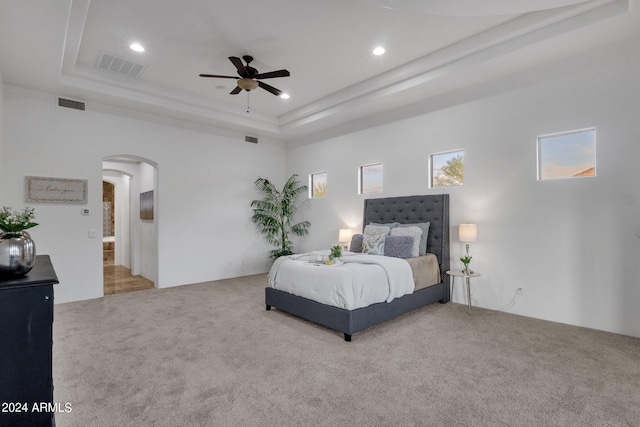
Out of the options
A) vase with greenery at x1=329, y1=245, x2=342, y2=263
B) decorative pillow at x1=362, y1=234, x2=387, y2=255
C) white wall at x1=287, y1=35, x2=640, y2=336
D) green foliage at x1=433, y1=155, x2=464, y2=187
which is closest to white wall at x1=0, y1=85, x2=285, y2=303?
decorative pillow at x1=362, y1=234, x2=387, y2=255

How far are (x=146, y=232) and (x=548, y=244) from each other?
7.14m

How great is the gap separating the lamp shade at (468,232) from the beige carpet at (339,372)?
3.24ft

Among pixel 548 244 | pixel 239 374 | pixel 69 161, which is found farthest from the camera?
pixel 69 161

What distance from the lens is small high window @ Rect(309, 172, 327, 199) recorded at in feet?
22.8

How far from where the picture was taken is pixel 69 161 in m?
4.92

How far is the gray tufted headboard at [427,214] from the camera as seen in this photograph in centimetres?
475

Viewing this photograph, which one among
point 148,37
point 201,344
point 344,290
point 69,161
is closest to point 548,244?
point 344,290

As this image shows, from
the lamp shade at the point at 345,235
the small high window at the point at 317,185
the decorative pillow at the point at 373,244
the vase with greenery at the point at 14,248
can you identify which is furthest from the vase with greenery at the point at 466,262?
the vase with greenery at the point at 14,248

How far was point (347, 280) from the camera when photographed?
3.36 meters

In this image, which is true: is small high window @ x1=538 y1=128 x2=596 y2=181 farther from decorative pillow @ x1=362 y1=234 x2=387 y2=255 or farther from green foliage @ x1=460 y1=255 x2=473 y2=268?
decorative pillow @ x1=362 y1=234 x2=387 y2=255

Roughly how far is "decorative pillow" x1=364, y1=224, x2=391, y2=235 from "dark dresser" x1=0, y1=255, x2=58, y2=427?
13.7ft

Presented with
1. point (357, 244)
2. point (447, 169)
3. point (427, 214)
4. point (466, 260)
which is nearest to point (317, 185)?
point (357, 244)

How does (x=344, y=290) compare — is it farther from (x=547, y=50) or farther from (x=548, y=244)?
(x=547, y=50)

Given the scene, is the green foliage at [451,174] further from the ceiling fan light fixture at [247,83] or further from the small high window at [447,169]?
the ceiling fan light fixture at [247,83]
